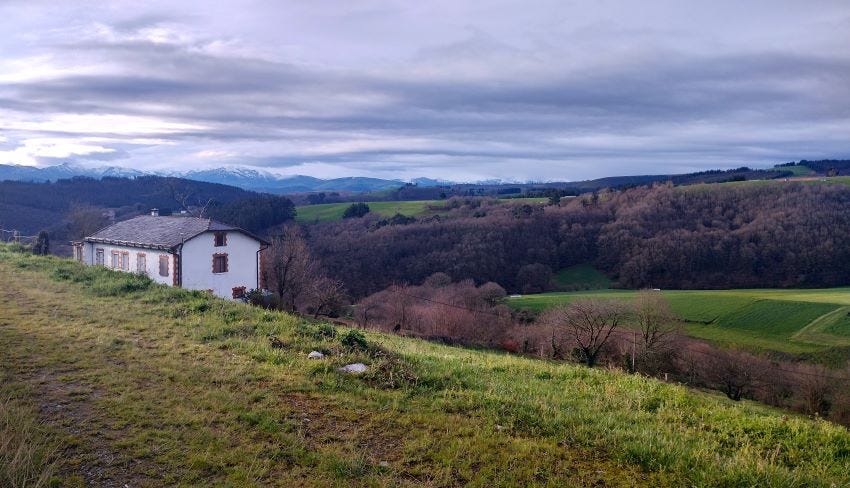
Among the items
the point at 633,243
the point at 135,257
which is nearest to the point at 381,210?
the point at 633,243

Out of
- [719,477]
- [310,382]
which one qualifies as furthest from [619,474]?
[310,382]

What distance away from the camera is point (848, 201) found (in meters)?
87.8

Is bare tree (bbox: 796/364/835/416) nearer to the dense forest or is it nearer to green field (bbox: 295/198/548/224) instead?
the dense forest

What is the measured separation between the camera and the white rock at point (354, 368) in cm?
755

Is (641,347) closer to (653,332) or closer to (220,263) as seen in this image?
(653,332)

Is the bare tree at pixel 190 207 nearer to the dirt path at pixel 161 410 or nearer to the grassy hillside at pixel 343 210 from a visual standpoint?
the grassy hillside at pixel 343 210

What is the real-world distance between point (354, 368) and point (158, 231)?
24757 millimetres

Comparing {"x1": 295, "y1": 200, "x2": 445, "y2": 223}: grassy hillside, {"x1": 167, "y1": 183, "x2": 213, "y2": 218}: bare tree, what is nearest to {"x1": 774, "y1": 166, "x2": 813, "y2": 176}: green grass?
{"x1": 295, "y1": 200, "x2": 445, "y2": 223}: grassy hillside

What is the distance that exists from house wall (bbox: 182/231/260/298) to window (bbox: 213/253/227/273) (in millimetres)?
162

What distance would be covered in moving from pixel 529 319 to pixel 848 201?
235 ft

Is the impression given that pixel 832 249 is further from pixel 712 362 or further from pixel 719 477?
pixel 719 477

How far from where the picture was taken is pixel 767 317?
159 ft

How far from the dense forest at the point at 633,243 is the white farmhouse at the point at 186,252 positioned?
37.2m

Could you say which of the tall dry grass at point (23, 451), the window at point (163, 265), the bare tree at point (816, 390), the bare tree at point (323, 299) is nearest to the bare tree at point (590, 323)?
the bare tree at point (816, 390)
